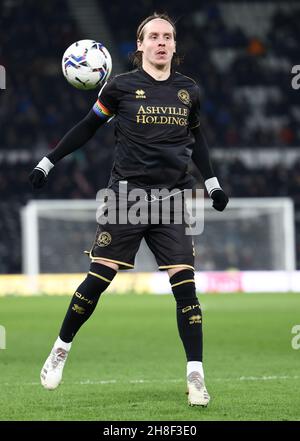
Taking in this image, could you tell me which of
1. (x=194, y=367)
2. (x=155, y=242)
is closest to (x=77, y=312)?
(x=155, y=242)

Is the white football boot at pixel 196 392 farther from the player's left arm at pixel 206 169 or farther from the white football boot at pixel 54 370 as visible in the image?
the player's left arm at pixel 206 169

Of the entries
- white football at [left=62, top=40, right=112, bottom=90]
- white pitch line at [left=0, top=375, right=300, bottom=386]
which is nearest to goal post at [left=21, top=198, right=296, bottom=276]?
white pitch line at [left=0, top=375, right=300, bottom=386]

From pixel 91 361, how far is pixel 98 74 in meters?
2.79

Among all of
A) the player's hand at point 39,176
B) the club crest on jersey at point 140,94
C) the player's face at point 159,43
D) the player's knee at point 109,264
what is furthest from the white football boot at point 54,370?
the player's face at point 159,43

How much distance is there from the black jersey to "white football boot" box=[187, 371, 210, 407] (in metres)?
1.12

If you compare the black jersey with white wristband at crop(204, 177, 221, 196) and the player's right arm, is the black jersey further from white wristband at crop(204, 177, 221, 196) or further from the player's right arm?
white wristband at crop(204, 177, 221, 196)

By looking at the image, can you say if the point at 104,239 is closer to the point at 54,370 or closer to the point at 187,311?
the point at 187,311

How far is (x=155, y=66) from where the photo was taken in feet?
19.6

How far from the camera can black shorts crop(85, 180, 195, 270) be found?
5.89 m

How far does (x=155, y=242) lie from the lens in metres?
5.96

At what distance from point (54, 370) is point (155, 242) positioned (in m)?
0.95

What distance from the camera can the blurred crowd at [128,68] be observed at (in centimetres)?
2278

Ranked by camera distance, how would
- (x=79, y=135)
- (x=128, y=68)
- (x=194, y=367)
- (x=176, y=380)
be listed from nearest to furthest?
1. (x=194, y=367)
2. (x=79, y=135)
3. (x=176, y=380)
4. (x=128, y=68)
